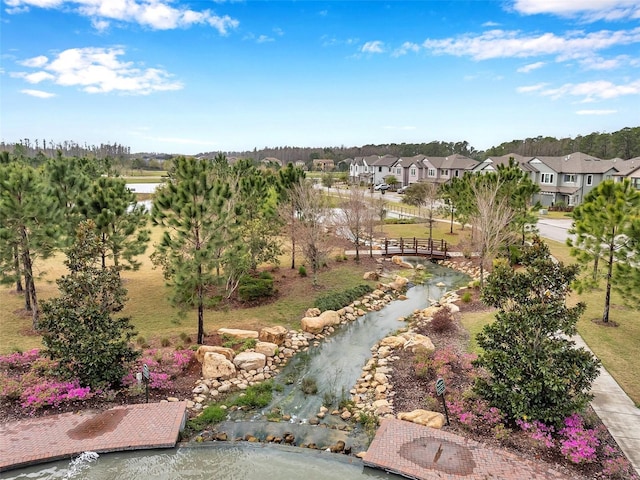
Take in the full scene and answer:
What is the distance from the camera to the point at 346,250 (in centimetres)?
3228

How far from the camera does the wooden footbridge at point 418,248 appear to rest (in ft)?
102

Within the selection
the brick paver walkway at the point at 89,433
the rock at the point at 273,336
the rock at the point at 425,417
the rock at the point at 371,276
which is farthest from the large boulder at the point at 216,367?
the rock at the point at 371,276

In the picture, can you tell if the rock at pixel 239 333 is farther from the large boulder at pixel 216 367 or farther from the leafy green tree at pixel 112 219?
the leafy green tree at pixel 112 219

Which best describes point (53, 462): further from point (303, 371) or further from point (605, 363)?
point (605, 363)

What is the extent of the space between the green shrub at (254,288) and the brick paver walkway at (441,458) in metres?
11.3

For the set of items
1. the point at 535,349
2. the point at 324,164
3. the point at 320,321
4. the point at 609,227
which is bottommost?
the point at 320,321

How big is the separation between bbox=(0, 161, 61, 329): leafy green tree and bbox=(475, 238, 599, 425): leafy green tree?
604 inches

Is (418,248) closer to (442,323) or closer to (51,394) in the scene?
(442,323)

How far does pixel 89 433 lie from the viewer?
1061 cm

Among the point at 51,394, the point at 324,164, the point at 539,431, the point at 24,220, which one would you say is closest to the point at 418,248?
the point at 539,431

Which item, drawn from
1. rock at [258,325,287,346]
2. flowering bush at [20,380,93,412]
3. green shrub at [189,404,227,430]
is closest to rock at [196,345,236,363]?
rock at [258,325,287,346]

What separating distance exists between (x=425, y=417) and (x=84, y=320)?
30.9 ft

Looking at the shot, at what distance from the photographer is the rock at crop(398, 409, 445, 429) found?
35.9 ft

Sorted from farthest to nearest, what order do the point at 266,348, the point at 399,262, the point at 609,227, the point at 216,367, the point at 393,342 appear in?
the point at 399,262 < the point at 393,342 < the point at 609,227 < the point at 266,348 < the point at 216,367
